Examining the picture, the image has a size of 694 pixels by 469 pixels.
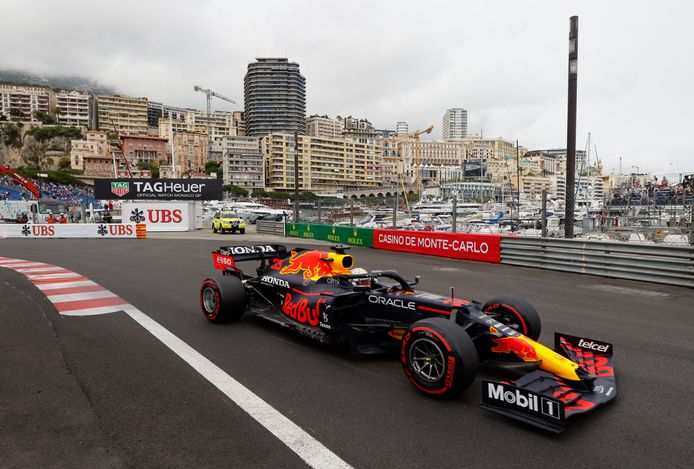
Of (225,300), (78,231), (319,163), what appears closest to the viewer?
(225,300)

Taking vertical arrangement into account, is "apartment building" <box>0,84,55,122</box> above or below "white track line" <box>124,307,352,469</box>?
above

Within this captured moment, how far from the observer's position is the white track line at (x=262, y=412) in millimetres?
3066

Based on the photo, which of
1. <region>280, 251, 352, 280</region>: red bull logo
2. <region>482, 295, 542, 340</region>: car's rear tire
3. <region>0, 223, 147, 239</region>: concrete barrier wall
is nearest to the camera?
<region>482, 295, 542, 340</region>: car's rear tire

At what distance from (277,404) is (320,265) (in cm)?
222

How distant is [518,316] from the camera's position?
499 cm

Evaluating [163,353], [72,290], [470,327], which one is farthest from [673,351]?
[72,290]

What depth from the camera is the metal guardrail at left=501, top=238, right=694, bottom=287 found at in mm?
9859

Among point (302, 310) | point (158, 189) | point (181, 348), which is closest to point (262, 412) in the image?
point (302, 310)

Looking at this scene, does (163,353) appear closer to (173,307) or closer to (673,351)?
(173,307)

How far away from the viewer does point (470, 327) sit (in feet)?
14.0

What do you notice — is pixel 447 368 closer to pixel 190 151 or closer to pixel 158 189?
pixel 158 189

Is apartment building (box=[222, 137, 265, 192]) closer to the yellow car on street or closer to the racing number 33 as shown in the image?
the yellow car on street

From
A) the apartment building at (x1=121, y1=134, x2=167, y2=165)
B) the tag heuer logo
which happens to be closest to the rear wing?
the tag heuer logo

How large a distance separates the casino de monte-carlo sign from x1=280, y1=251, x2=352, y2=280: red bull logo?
1135 inches
